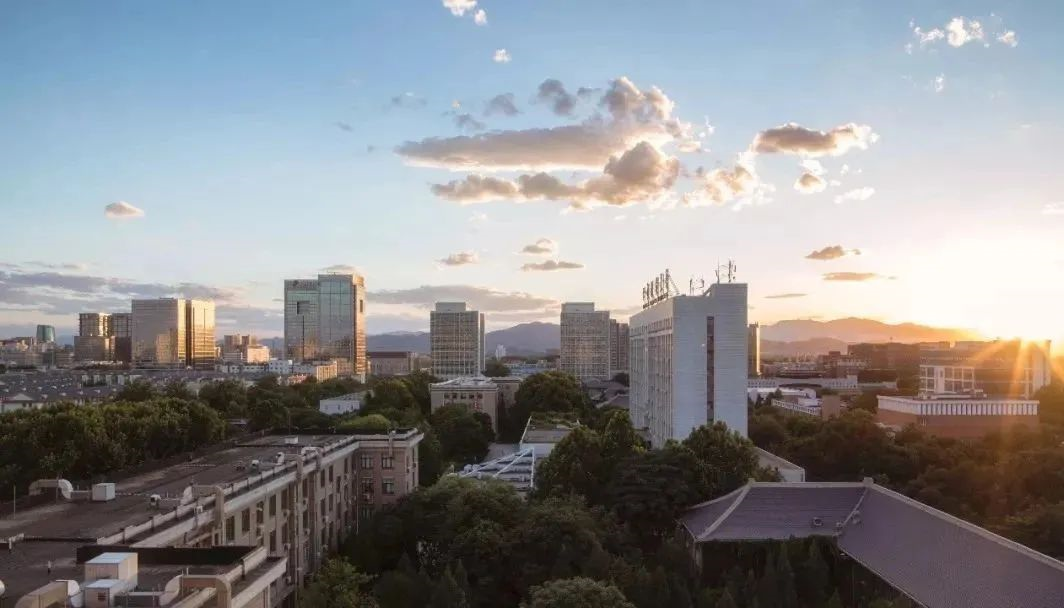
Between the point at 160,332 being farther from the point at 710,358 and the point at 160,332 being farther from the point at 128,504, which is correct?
the point at 128,504

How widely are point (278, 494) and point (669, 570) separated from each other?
14.3m

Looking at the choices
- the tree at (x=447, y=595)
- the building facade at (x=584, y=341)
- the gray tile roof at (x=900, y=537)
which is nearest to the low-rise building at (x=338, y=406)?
the gray tile roof at (x=900, y=537)

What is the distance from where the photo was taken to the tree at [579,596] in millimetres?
21625

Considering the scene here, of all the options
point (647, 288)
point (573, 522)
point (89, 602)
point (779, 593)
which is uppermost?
point (647, 288)

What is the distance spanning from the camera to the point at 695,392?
49.0 m

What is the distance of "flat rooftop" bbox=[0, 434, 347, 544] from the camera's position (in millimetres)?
21438

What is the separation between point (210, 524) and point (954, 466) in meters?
38.2

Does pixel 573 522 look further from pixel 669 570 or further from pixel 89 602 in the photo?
pixel 89 602

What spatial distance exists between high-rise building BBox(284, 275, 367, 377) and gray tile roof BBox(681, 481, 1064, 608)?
15869 centimetres

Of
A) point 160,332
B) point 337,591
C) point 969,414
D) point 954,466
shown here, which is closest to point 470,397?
point 969,414

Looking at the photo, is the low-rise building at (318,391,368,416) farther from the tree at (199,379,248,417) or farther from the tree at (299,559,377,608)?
the tree at (299,559,377,608)

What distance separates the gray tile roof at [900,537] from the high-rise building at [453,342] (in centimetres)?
12744

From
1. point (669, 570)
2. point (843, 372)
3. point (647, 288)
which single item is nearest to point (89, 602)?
point (669, 570)

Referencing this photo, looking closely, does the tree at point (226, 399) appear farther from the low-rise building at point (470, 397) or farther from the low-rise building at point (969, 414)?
the low-rise building at point (969, 414)
